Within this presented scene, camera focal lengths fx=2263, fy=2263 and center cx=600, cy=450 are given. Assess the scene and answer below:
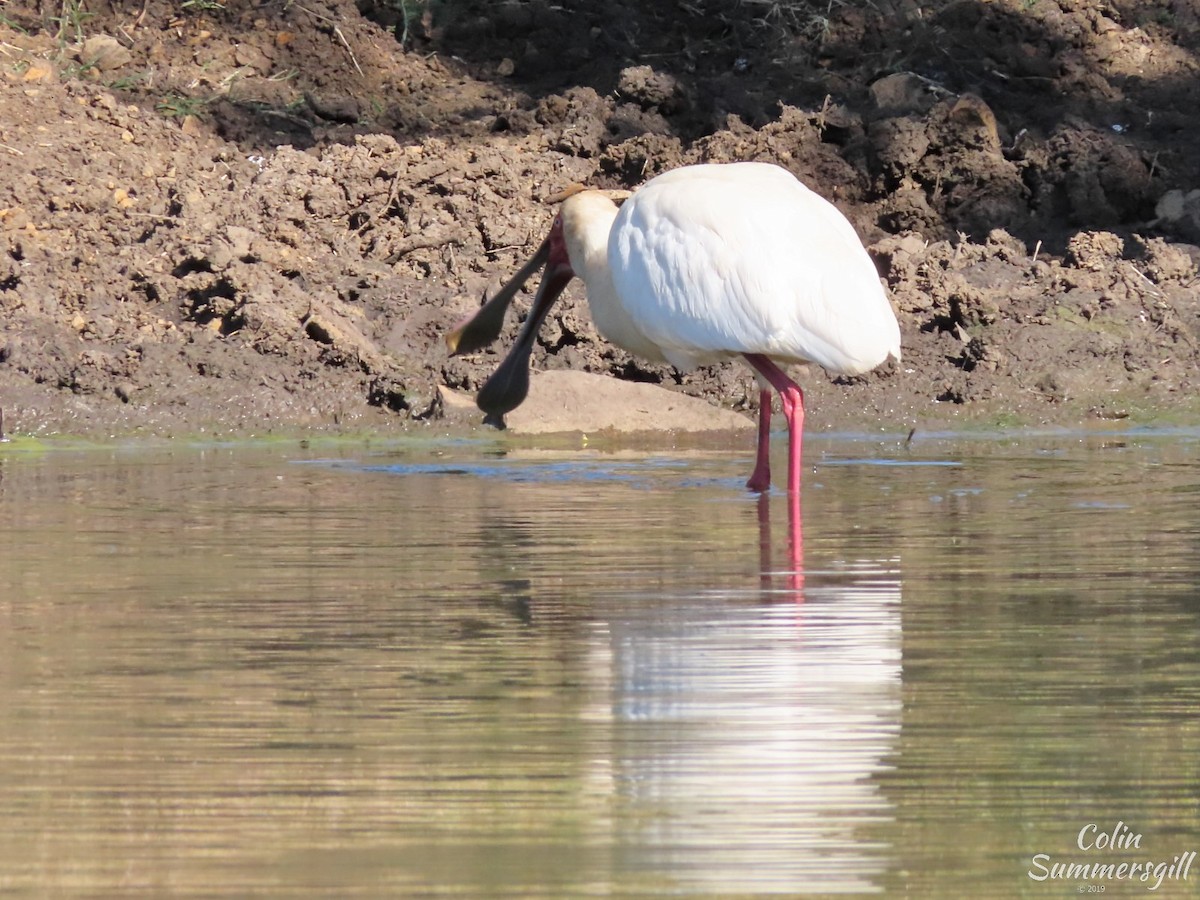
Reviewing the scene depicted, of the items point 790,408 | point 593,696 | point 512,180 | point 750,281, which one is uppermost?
point 512,180

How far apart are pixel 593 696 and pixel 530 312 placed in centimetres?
589

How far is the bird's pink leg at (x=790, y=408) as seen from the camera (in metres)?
8.64

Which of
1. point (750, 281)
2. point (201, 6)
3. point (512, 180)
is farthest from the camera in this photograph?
point (201, 6)

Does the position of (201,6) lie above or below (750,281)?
above

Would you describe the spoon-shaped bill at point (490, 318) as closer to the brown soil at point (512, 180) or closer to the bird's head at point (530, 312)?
the bird's head at point (530, 312)

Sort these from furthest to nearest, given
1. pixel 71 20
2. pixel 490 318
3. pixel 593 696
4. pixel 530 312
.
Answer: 1. pixel 71 20
2. pixel 490 318
3. pixel 530 312
4. pixel 593 696

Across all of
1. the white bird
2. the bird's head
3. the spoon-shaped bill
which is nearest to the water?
the white bird

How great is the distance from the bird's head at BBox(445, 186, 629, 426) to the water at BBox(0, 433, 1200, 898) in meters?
2.13

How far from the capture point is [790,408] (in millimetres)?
9062

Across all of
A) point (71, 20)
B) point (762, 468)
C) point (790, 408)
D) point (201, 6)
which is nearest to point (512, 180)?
point (201, 6)

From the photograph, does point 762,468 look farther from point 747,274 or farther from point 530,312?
point 530,312

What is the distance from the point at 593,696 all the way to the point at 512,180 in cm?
887

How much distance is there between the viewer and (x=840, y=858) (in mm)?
3375

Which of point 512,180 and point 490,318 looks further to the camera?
point 512,180
